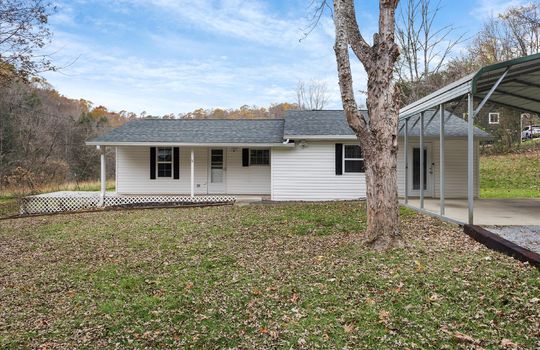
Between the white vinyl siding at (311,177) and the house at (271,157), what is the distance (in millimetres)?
36

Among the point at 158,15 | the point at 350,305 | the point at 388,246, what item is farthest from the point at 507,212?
the point at 158,15

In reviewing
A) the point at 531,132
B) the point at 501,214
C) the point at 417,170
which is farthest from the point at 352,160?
the point at 531,132

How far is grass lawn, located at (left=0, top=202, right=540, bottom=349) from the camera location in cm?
371

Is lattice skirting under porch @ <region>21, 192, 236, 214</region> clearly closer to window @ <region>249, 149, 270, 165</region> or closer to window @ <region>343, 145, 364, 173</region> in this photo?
window @ <region>249, 149, 270, 165</region>

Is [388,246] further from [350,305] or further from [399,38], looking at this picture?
[399,38]

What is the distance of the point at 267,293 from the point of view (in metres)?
4.77

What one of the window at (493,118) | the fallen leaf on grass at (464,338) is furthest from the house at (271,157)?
the window at (493,118)

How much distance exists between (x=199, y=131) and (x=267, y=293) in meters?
12.3

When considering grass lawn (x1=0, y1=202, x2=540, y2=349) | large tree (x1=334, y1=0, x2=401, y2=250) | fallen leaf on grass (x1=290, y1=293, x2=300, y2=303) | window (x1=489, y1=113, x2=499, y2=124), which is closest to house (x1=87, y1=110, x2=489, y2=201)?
grass lawn (x1=0, y1=202, x2=540, y2=349)

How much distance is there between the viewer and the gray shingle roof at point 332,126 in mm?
13984

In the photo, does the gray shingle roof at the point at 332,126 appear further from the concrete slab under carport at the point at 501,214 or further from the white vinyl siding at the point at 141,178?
the white vinyl siding at the point at 141,178

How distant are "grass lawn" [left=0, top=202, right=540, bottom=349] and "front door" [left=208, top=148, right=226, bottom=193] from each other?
26.1ft

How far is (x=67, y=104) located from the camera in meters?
40.8

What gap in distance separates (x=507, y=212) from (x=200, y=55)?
18896 millimetres
